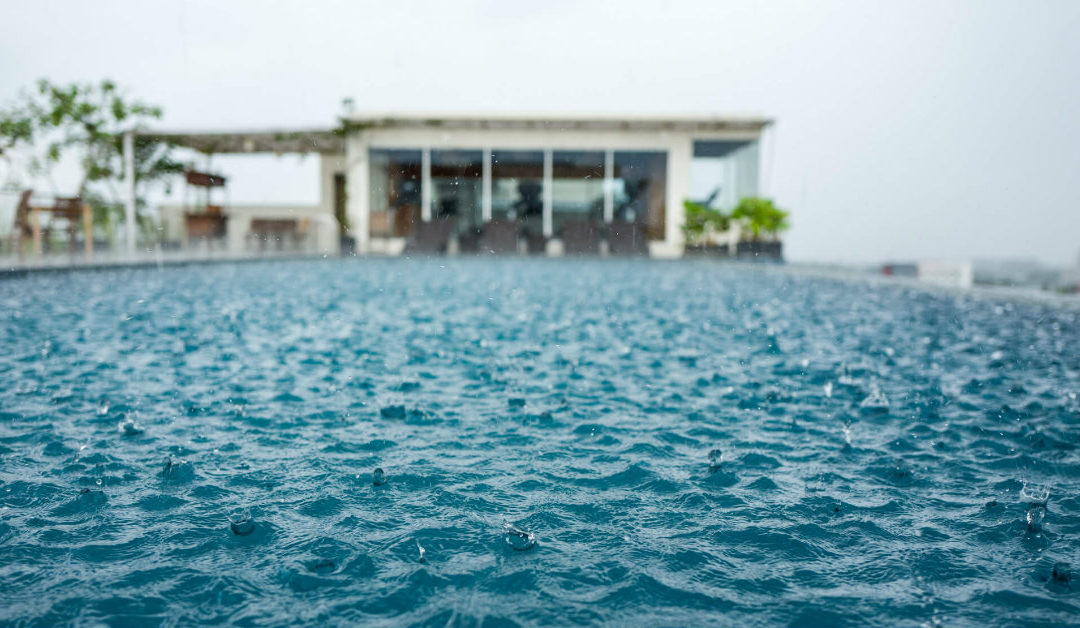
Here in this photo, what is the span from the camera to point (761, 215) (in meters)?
15.8

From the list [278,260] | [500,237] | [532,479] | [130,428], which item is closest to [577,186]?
[500,237]

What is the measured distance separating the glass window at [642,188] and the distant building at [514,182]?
0.10ft

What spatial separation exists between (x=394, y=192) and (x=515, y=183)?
3.66 m

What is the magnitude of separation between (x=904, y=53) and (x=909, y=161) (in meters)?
8.31

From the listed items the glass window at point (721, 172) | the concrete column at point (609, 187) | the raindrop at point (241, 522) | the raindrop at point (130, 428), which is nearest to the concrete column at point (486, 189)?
the concrete column at point (609, 187)

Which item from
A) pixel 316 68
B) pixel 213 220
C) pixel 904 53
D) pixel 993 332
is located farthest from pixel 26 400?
pixel 316 68

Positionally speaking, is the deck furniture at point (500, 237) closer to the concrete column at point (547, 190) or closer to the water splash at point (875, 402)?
the concrete column at point (547, 190)

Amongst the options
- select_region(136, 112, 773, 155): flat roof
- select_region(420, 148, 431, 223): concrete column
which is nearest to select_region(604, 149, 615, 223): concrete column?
select_region(136, 112, 773, 155): flat roof

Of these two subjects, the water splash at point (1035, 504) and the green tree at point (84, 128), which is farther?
the green tree at point (84, 128)

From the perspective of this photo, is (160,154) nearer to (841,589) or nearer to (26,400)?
(26,400)

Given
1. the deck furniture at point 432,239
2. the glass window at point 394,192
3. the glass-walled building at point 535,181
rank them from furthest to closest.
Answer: the glass window at point 394,192
the glass-walled building at point 535,181
the deck furniture at point 432,239

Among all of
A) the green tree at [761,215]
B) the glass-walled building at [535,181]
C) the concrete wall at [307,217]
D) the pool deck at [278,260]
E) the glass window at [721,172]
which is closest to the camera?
the pool deck at [278,260]

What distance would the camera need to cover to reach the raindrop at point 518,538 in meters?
1.91

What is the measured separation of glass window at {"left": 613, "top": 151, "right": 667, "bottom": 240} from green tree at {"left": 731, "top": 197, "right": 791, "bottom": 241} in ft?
9.45
